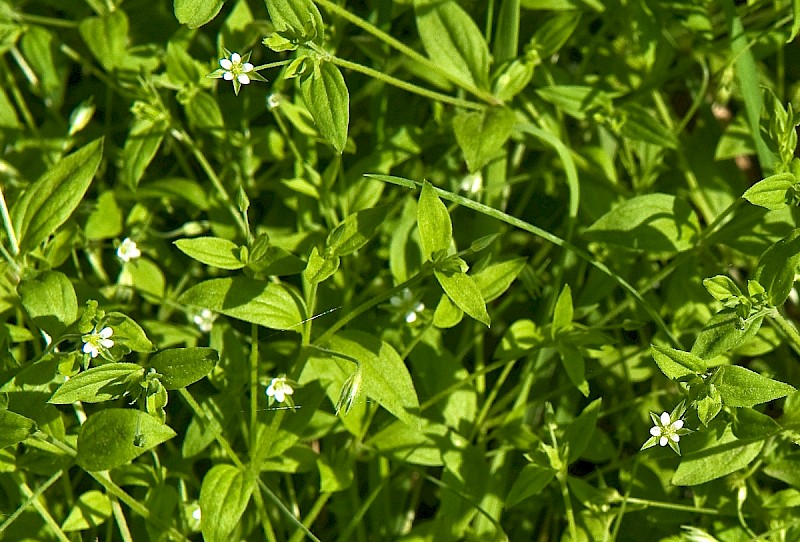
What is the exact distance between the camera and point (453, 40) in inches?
71.6

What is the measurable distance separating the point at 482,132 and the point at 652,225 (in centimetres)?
38

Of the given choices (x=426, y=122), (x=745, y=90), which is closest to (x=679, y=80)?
(x=745, y=90)

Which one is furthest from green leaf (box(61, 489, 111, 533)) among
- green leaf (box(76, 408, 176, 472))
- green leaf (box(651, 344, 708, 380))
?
green leaf (box(651, 344, 708, 380))

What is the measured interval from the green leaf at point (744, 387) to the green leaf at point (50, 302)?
3.64 ft

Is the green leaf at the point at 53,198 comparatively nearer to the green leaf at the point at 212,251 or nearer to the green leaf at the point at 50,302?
the green leaf at the point at 50,302

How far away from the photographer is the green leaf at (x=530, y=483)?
1539 mm

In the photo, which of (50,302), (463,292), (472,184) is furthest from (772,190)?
(50,302)

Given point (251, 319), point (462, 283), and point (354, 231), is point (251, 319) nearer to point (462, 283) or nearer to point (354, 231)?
point (354, 231)

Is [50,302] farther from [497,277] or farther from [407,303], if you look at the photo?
[497,277]

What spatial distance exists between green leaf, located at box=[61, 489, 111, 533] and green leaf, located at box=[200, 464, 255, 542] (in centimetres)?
26

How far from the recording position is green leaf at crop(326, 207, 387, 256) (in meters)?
1.45

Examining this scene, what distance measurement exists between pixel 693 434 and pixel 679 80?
1021 mm

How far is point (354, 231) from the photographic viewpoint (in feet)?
4.78

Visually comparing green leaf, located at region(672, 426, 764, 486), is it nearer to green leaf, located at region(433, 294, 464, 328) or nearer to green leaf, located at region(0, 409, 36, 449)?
green leaf, located at region(433, 294, 464, 328)
